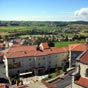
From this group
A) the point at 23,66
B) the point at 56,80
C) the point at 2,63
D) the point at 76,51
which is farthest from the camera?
the point at 2,63

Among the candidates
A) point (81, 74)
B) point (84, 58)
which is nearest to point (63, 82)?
point (81, 74)

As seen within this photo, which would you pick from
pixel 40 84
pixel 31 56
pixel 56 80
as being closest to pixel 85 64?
pixel 40 84

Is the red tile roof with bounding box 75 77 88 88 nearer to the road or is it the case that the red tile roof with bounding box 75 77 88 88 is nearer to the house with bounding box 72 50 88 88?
the house with bounding box 72 50 88 88

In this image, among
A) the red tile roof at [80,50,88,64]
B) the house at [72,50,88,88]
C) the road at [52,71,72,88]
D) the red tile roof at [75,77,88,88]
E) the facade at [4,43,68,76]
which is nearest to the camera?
the red tile roof at [75,77,88,88]

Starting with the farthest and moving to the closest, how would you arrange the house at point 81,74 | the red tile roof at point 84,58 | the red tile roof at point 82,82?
the red tile roof at point 84,58 → the house at point 81,74 → the red tile roof at point 82,82

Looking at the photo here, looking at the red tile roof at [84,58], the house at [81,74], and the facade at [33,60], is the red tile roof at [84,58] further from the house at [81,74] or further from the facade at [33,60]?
the facade at [33,60]

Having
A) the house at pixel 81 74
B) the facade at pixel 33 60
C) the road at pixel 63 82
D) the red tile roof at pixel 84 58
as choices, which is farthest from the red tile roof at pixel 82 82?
the facade at pixel 33 60

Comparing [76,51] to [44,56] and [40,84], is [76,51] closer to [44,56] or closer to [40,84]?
[44,56]

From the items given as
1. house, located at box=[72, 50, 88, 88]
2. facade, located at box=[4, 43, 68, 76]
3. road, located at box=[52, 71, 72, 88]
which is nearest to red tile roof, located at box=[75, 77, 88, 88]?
→ house, located at box=[72, 50, 88, 88]
